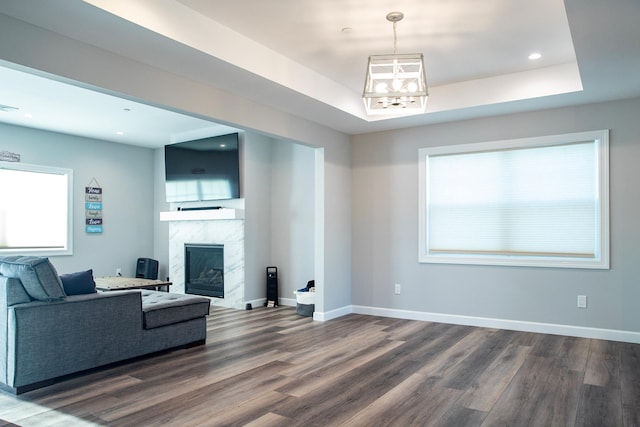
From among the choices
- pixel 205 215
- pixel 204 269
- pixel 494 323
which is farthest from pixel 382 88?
pixel 204 269

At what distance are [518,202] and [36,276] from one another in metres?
4.71

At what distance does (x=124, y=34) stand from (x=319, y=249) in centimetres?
339

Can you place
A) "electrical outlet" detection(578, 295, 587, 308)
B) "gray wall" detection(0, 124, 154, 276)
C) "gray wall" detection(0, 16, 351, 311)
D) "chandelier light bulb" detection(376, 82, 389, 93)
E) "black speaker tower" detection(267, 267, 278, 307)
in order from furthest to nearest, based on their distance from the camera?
"gray wall" detection(0, 124, 154, 276) → "black speaker tower" detection(267, 267, 278, 307) → "electrical outlet" detection(578, 295, 587, 308) → "chandelier light bulb" detection(376, 82, 389, 93) → "gray wall" detection(0, 16, 351, 311)

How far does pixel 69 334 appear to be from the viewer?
335 cm

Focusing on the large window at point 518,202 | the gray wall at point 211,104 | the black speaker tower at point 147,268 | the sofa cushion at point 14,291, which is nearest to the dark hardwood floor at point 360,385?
the sofa cushion at point 14,291

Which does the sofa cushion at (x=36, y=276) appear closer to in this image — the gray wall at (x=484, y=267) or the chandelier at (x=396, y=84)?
the chandelier at (x=396, y=84)

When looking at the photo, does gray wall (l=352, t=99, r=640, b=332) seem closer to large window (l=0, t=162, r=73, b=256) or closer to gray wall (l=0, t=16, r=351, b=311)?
gray wall (l=0, t=16, r=351, b=311)

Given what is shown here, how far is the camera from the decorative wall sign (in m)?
7.41

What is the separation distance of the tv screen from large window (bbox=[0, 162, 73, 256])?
1632mm

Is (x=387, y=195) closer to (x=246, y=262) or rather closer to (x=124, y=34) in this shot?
(x=246, y=262)

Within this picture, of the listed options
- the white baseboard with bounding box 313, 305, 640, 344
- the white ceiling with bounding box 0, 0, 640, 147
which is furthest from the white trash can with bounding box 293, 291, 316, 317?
the white ceiling with bounding box 0, 0, 640, 147

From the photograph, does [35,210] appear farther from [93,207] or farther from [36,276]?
[36,276]

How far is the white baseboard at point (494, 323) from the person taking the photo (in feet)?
14.8

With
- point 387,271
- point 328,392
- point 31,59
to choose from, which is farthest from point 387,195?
point 31,59
